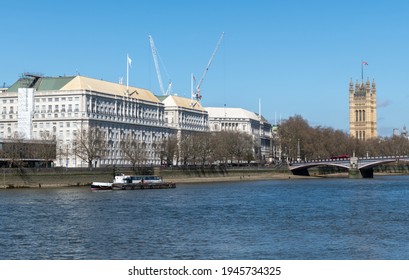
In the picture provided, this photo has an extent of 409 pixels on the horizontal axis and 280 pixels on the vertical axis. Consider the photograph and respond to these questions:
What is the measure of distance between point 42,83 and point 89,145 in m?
26.2

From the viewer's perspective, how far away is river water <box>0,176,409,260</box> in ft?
143

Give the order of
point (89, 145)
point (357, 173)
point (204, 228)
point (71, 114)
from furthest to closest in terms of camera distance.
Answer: point (357, 173) → point (71, 114) → point (89, 145) → point (204, 228)

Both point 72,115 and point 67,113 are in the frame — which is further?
point 67,113

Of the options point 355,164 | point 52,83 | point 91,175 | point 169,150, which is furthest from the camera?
point 355,164

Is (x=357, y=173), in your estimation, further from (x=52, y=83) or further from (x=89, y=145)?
(x=52, y=83)

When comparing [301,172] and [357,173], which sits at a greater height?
[301,172]

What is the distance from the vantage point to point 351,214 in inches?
2562

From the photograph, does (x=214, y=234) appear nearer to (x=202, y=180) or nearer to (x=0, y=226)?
(x=0, y=226)

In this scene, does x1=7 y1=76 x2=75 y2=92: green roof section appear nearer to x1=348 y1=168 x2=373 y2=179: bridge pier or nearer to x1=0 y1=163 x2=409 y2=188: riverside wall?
x1=0 y1=163 x2=409 y2=188: riverside wall

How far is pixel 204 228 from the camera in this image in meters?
54.8

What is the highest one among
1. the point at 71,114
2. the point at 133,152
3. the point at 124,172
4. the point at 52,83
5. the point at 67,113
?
the point at 52,83

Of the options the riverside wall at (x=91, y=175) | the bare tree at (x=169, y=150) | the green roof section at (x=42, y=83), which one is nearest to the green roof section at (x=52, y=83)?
the green roof section at (x=42, y=83)

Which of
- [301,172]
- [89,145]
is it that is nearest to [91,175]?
[89,145]
